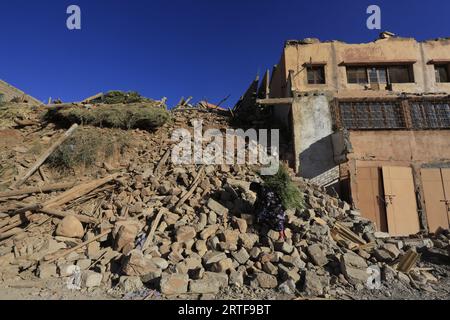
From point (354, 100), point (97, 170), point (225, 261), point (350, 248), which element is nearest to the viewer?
point (225, 261)

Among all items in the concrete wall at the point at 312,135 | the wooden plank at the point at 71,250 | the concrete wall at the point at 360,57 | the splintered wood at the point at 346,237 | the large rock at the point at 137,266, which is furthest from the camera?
the concrete wall at the point at 360,57

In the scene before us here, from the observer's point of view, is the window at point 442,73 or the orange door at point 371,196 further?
the window at point 442,73

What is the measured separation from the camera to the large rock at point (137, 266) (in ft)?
17.3

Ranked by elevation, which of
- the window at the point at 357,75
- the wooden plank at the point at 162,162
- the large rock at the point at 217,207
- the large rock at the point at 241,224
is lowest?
the large rock at the point at 241,224

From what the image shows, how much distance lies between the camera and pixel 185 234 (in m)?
6.23

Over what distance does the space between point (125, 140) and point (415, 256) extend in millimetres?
9973

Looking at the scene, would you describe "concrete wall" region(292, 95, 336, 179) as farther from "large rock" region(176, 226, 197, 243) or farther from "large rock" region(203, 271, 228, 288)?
"large rock" region(203, 271, 228, 288)

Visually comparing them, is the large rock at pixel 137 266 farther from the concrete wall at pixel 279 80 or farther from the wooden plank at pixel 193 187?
the concrete wall at pixel 279 80

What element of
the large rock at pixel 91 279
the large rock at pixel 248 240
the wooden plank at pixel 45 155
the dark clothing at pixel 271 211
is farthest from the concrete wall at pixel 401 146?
the wooden plank at pixel 45 155

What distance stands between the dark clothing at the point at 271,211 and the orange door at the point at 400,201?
18.5 feet

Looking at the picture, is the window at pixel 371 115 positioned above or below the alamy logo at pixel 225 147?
above

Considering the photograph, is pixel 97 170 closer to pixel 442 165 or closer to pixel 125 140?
pixel 125 140
